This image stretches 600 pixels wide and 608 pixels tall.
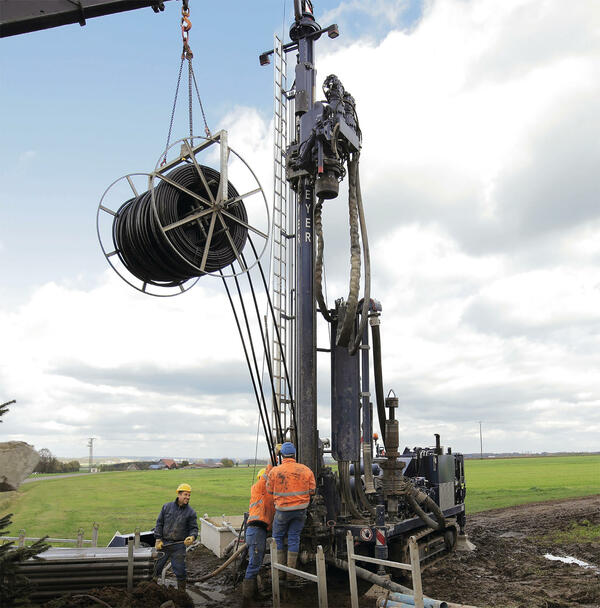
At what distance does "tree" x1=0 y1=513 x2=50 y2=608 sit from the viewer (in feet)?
14.2

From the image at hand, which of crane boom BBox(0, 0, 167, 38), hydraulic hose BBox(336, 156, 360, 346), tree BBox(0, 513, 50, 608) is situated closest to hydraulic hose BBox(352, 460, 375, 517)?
hydraulic hose BBox(336, 156, 360, 346)

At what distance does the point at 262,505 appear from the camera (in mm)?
7691

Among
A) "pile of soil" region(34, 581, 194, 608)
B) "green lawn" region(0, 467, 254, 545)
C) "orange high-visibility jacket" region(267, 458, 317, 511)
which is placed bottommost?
"green lawn" region(0, 467, 254, 545)

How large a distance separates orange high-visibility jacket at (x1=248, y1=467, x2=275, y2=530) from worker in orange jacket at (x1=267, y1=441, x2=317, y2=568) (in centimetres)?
23

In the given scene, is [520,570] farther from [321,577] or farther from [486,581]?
[321,577]

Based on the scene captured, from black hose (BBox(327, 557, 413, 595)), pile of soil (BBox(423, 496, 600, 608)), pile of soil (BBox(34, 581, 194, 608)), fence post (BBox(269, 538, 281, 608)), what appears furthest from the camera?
pile of soil (BBox(423, 496, 600, 608))

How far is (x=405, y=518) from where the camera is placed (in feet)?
29.7

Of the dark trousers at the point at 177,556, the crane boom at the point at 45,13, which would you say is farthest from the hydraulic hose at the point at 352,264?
the crane boom at the point at 45,13

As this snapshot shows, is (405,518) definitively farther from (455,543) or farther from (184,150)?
(184,150)

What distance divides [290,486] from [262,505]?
1.97 ft

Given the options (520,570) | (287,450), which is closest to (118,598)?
(287,450)

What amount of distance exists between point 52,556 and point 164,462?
74.0 meters

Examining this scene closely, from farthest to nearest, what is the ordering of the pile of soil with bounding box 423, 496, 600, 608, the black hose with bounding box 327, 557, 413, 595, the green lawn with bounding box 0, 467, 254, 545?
the green lawn with bounding box 0, 467, 254, 545
the pile of soil with bounding box 423, 496, 600, 608
the black hose with bounding box 327, 557, 413, 595

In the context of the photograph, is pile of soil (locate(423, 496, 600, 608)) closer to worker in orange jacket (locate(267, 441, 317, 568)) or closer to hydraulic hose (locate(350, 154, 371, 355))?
worker in orange jacket (locate(267, 441, 317, 568))
